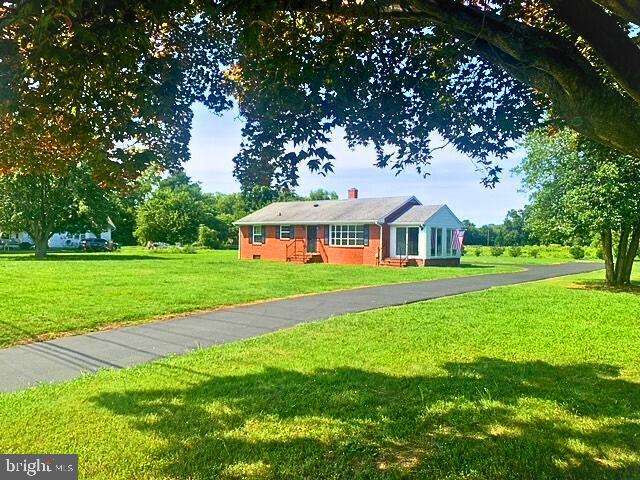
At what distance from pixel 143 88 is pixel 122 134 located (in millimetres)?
595

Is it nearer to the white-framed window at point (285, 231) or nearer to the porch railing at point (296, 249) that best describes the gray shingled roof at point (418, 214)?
the porch railing at point (296, 249)

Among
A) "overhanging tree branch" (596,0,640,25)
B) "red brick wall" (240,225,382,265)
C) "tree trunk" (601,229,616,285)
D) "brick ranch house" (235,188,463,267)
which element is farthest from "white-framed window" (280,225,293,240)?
"overhanging tree branch" (596,0,640,25)

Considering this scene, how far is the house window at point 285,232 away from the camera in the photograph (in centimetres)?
3369

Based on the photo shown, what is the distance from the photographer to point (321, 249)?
106ft

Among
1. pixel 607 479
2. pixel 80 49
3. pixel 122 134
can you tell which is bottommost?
pixel 607 479

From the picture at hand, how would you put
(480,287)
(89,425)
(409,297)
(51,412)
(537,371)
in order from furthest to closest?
(480,287) < (409,297) < (537,371) < (51,412) < (89,425)

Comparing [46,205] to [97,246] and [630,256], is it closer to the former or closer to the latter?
[97,246]

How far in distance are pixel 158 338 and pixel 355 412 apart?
4.52 meters

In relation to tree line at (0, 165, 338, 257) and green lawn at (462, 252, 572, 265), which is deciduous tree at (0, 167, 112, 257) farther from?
green lawn at (462, 252, 572, 265)

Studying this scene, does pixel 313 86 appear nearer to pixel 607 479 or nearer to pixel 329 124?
pixel 329 124

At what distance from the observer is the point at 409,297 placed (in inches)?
538

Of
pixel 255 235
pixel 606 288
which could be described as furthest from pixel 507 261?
pixel 606 288

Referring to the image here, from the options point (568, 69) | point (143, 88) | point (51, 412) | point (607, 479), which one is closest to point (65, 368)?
point (51, 412)

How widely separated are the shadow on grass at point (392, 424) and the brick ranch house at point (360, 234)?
23.5 metres
